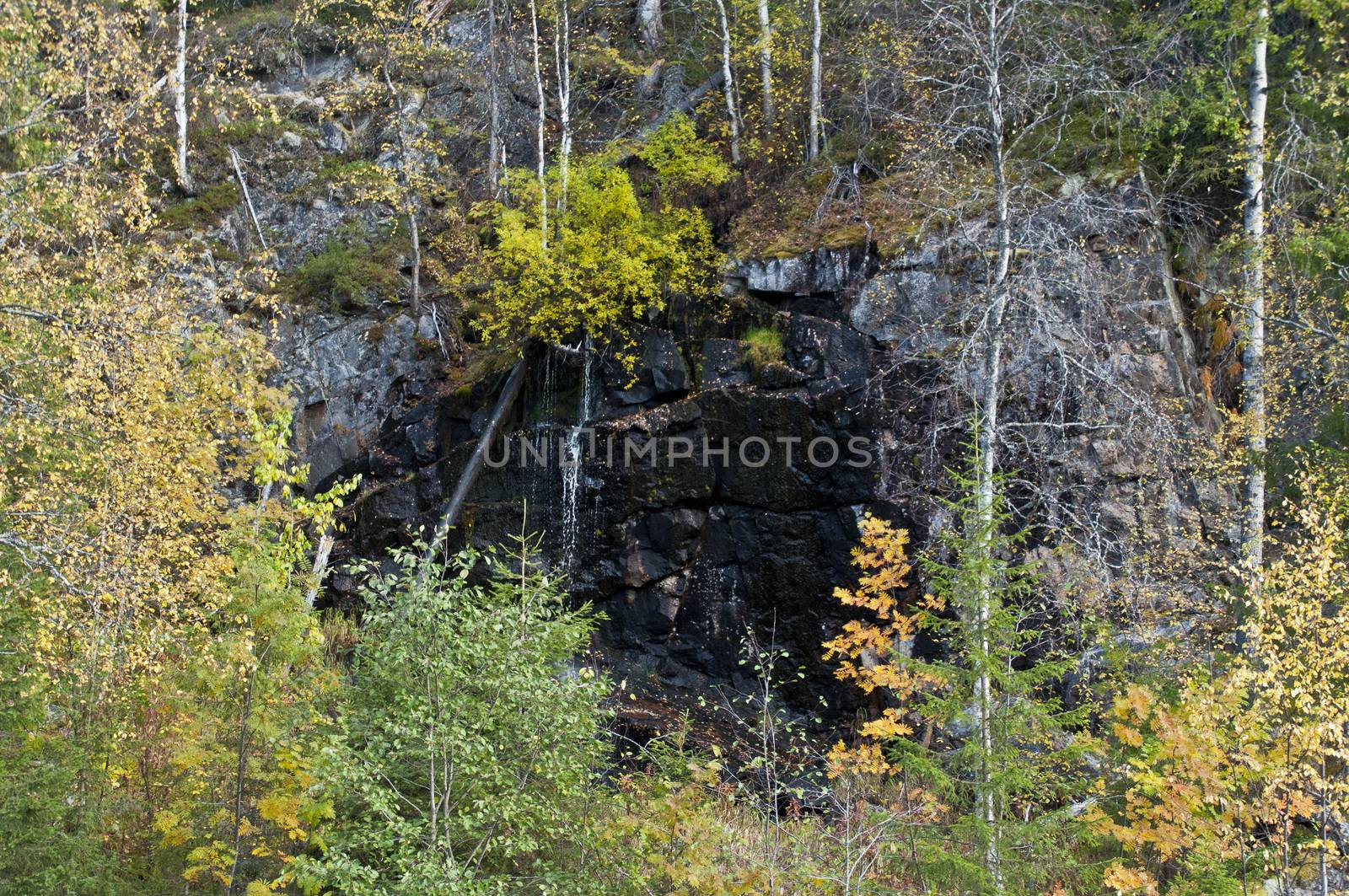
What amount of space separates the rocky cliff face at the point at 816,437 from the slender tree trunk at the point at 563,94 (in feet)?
9.64

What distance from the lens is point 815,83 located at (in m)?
15.3

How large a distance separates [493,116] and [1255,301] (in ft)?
47.8

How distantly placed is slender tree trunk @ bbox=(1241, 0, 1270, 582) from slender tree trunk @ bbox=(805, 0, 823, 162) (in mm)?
6444

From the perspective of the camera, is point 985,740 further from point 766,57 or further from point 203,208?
point 203,208

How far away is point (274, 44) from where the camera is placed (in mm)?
22031

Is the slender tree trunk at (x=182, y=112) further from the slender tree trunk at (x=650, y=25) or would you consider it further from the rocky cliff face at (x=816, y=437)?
the rocky cliff face at (x=816, y=437)

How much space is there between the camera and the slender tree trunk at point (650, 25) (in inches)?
806

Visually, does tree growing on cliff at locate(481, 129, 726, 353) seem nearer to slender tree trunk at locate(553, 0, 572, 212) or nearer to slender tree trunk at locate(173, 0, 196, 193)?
slender tree trunk at locate(553, 0, 572, 212)

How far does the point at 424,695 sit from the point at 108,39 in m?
7.73

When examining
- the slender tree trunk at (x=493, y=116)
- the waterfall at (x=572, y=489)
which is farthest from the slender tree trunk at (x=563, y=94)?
the waterfall at (x=572, y=489)

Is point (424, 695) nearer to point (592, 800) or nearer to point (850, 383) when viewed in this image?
point (592, 800)

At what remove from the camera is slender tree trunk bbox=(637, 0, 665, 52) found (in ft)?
67.2

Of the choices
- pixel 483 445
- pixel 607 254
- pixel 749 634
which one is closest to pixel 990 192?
pixel 607 254

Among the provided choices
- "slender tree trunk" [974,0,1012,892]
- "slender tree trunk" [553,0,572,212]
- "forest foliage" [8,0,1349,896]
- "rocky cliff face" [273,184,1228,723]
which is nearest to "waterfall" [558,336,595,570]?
"rocky cliff face" [273,184,1228,723]
